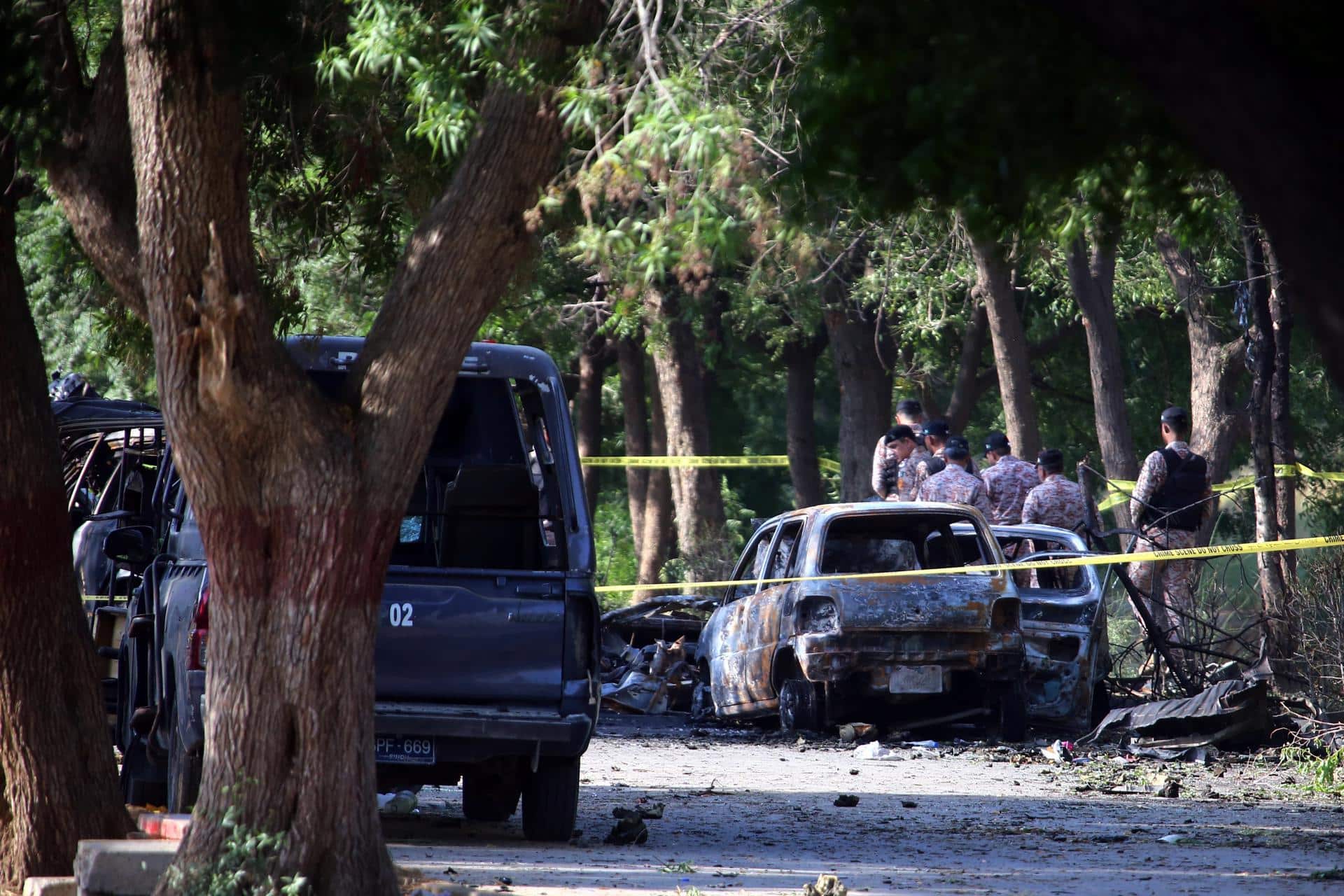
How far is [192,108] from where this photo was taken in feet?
19.9

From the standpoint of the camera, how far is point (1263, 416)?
13508 mm

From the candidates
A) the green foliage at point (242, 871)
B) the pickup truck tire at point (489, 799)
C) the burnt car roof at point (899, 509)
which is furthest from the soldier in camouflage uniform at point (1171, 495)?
the green foliage at point (242, 871)

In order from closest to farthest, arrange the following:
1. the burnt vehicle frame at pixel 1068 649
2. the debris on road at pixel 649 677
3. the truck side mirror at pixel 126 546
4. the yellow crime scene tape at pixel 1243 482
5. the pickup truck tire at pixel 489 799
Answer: the truck side mirror at pixel 126 546
the pickup truck tire at pixel 489 799
the burnt vehicle frame at pixel 1068 649
the yellow crime scene tape at pixel 1243 482
the debris on road at pixel 649 677

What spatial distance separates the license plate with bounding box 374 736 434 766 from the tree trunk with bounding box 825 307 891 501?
17315 millimetres

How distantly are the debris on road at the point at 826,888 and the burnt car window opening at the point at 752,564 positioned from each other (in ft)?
24.2

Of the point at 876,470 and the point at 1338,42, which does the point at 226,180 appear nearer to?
the point at 1338,42

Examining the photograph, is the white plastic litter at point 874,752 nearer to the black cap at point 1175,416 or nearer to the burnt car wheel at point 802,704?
the burnt car wheel at point 802,704

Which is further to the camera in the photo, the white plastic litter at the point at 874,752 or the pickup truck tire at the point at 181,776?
the white plastic litter at the point at 874,752

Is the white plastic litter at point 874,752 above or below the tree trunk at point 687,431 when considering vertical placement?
below

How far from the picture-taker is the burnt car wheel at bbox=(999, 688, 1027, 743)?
13305 millimetres

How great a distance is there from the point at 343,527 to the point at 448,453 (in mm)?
4359

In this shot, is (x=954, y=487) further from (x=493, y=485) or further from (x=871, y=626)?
(x=493, y=485)

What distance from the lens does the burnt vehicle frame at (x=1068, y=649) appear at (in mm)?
13570

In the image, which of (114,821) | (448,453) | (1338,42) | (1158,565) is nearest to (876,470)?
(1158,565)
